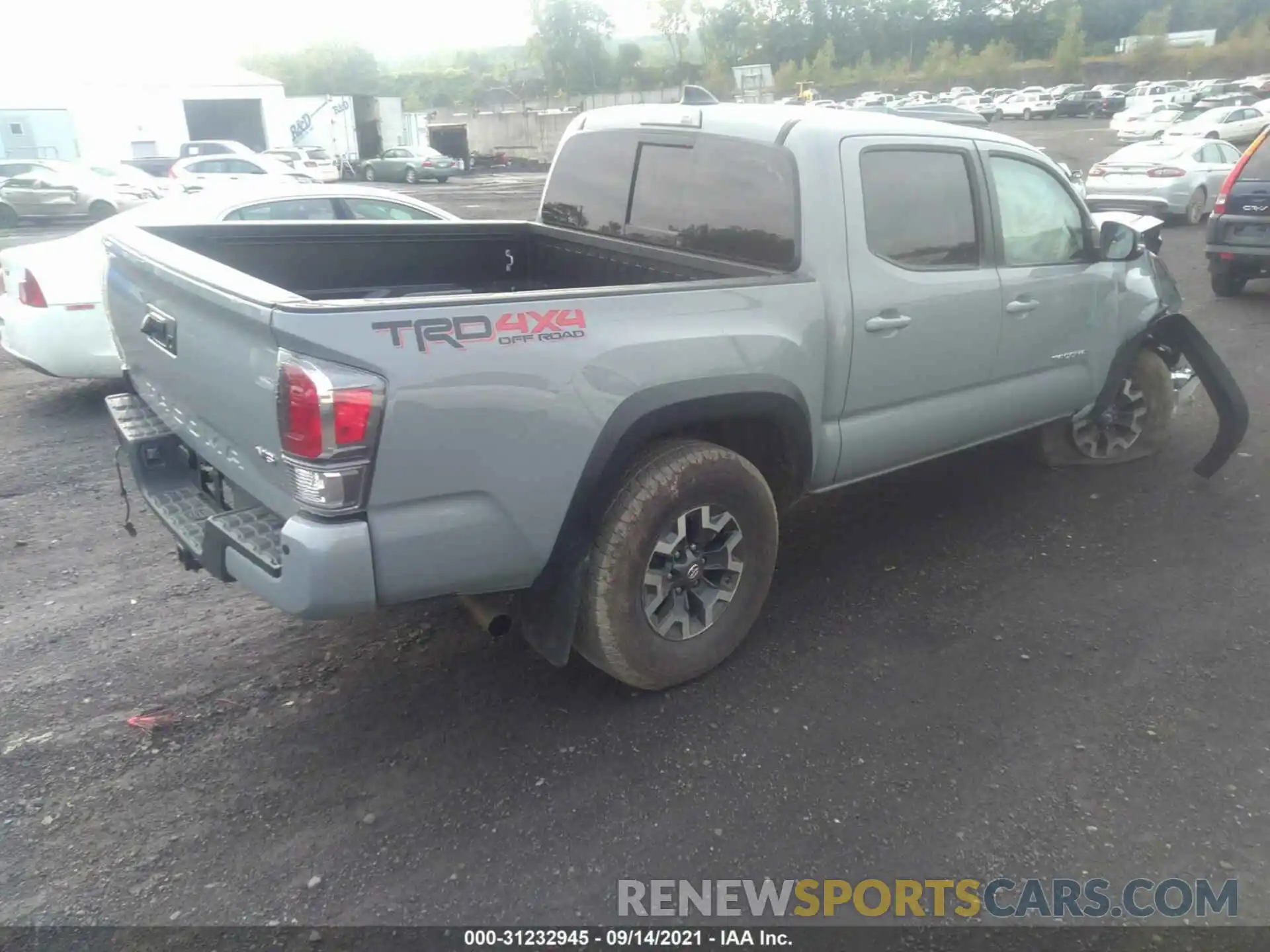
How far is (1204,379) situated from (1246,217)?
5765mm

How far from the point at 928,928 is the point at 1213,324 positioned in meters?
8.72

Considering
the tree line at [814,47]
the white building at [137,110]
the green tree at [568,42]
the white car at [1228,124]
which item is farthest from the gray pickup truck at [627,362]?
the green tree at [568,42]

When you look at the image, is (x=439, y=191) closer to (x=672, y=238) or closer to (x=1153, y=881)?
(x=672, y=238)

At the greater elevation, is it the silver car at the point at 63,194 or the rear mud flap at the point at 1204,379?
the rear mud flap at the point at 1204,379

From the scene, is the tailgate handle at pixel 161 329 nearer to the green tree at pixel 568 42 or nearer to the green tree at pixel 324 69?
the green tree at pixel 568 42

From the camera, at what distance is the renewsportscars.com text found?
2635mm

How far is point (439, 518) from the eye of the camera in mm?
2822

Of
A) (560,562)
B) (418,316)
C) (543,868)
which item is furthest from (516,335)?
(543,868)

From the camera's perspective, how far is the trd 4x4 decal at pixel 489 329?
2.65 meters

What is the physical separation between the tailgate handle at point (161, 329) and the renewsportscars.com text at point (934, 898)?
2.25 meters

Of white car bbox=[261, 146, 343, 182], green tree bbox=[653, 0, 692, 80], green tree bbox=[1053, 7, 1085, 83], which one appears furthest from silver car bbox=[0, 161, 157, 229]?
green tree bbox=[653, 0, 692, 80]

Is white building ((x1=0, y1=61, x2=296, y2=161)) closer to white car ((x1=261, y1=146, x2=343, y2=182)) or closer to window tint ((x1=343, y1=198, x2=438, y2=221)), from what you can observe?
white car ((x1=261, y1=146, x2=343, y2=182))

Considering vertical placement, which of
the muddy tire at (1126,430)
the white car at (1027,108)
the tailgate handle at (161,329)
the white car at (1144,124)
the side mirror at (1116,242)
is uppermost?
the tailgate handle at (161,329)

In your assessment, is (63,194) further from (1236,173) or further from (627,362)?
(627,362)
